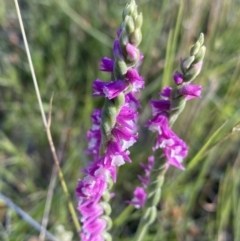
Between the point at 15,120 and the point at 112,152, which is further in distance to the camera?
the point at 15,120

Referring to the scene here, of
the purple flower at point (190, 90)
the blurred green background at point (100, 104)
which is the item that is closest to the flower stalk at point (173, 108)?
the purple flower at point (190, 90)

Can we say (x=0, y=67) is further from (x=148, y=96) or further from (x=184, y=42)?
(x=184, y=42)

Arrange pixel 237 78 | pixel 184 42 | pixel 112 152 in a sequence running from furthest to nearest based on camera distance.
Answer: pixel 184 42 → pixel 237 78 → pixel 112 152

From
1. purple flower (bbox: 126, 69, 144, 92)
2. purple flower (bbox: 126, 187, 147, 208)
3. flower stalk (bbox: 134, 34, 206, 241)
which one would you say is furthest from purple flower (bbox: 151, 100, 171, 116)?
purple flower (bbox: 126, 187, 147, 208)

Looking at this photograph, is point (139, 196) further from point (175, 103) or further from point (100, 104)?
point (100, 104)

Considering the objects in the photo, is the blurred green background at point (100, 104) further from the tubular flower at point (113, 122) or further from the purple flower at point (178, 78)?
the purple flower at point (178, 78)

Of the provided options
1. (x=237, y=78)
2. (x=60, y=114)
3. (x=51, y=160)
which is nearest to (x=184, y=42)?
(x=237, y=78)

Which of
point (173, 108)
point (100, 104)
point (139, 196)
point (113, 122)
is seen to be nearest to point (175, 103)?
point (173, 108)
